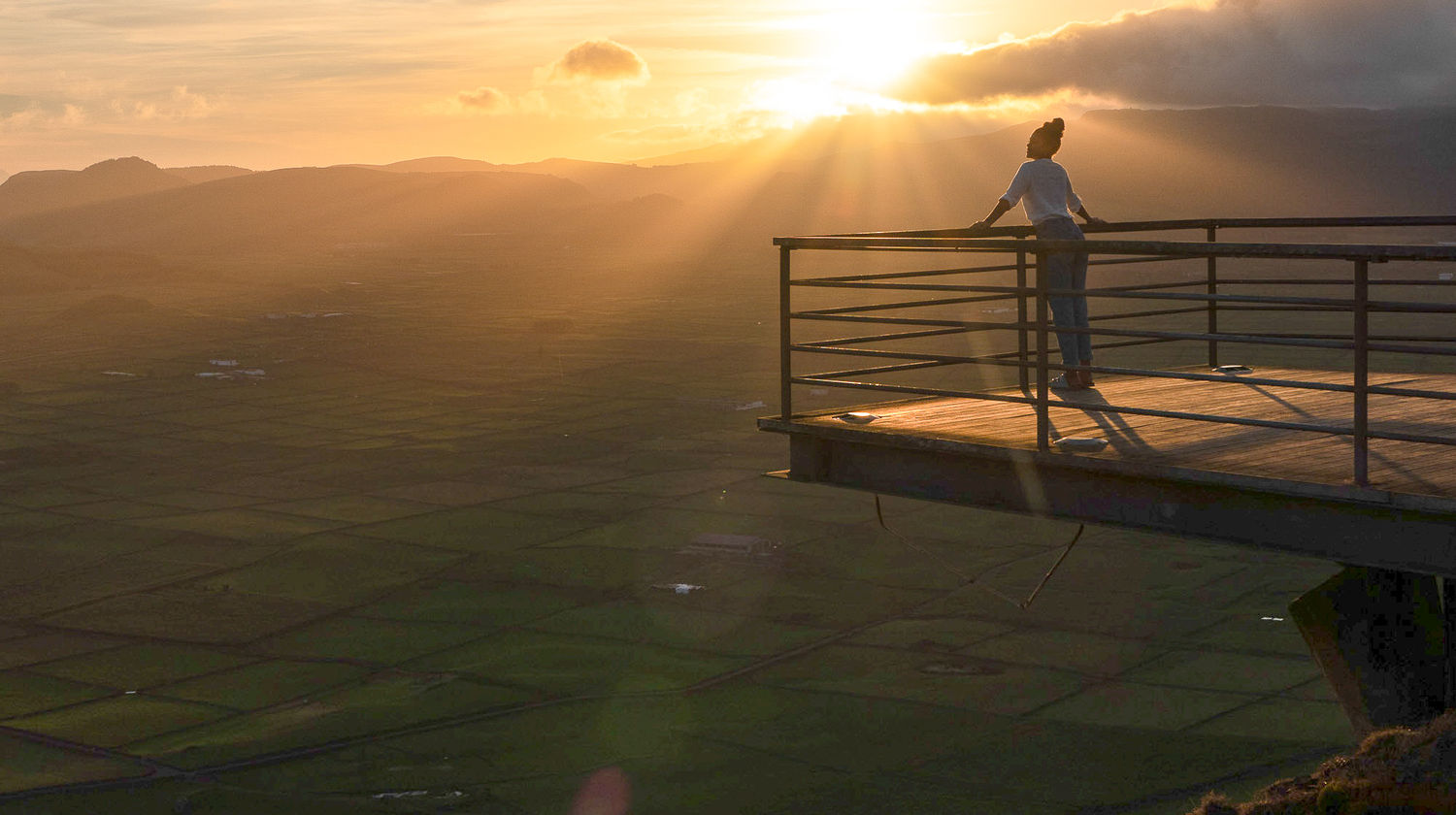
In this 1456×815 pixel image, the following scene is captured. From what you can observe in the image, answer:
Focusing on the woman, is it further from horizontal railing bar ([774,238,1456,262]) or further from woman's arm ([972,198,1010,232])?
horizontal railing bar ([774,238,1456,262])

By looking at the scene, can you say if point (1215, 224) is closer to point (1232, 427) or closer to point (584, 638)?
point (1232, 427)

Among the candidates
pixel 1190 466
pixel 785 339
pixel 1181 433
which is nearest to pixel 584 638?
pixel 785 339

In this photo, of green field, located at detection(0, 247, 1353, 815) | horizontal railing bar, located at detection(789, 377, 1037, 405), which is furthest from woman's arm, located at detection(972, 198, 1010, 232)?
green field, located at detection(0, 247, 1353, 815)

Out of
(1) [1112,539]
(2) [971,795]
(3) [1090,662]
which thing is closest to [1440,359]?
(1) [1112,539]

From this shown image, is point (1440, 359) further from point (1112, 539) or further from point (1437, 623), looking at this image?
point (1437, 623)

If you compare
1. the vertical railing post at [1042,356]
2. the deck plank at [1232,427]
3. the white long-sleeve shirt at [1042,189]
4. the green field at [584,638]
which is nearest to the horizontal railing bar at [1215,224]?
the white long-sleeve shirt at [1042,189]
